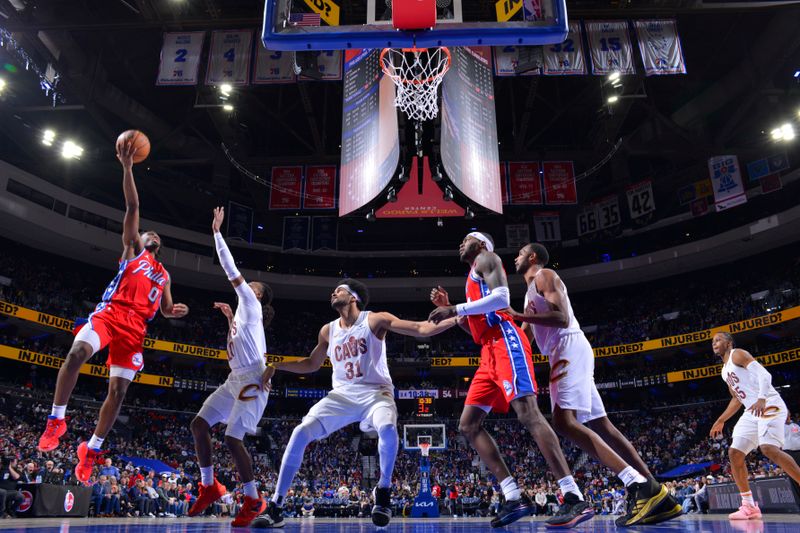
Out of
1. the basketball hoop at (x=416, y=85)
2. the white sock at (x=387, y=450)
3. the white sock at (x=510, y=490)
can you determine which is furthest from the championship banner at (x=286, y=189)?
the white sock at (x=510, y=490)

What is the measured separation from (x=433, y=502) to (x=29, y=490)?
12570 mm

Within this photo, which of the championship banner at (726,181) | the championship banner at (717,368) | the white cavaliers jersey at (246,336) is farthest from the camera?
the championship banner at (717,368)

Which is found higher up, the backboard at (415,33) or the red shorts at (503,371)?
the backboard at (415,33)

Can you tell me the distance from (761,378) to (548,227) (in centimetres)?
1907

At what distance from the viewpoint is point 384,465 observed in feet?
15.5

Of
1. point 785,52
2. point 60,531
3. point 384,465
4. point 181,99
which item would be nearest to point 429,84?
point 384,465

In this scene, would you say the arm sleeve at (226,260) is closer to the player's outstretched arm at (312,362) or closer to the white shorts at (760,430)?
the player's outstretched arm at (312,362)

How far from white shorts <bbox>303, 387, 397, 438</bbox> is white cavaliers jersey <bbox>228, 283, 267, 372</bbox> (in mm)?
989

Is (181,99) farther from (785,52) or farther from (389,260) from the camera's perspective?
(785,52)

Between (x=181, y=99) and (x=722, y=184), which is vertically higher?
(x=181, y=99)

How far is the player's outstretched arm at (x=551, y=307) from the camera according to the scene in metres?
4.79

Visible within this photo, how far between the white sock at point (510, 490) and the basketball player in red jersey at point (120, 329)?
3.27 m

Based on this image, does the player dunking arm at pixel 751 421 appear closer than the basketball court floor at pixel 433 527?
No

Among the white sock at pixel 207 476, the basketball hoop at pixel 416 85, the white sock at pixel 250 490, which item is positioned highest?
the basketball hoop at pixel 416 85
